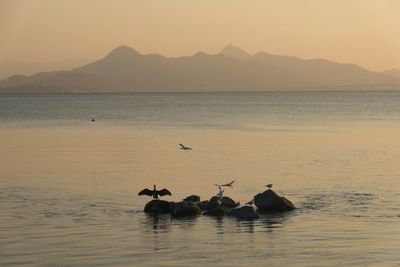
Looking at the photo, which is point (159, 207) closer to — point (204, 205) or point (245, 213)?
point (204, 205)

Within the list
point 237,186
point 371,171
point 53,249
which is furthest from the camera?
point 371,171

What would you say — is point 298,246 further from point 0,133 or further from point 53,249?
point 0,133

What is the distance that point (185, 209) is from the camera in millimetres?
34188

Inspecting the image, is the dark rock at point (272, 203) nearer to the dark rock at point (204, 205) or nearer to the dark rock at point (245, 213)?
the dark rock at point (245, 213)

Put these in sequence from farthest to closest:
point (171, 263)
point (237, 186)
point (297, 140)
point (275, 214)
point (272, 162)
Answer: point (297, 140) < point (272, 162) < point (237, 186) < point (275, 214) < point (171, 263)

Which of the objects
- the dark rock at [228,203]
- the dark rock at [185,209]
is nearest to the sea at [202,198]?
the dark rock at [185,209]

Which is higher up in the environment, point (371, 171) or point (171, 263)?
point (371, 171)

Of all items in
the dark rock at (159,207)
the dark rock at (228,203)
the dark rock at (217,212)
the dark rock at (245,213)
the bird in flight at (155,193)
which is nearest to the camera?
the dark rock at (245,213)

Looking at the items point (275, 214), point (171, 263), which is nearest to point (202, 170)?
point (275, 214)

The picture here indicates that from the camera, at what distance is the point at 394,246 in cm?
2766

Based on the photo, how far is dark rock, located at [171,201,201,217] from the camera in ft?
112

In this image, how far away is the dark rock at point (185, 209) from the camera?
112ft

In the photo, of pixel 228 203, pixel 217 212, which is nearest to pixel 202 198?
pixel 228 203

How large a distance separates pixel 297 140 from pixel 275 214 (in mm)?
49446
